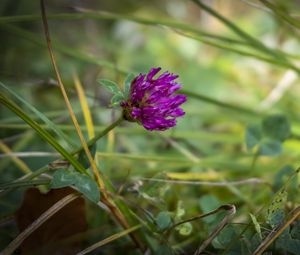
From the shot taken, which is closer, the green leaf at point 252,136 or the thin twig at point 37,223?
the thin twig at point 37,223

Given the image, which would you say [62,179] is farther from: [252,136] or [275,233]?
[252,136]

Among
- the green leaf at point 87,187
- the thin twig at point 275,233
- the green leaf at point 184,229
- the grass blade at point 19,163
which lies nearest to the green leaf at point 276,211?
the thin twig at point 275,233

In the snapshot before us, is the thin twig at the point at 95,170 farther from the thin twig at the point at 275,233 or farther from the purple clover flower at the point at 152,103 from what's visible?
the thin twig at the point at 275,233

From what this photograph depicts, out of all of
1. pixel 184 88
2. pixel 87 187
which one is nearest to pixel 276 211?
pixel 87 187

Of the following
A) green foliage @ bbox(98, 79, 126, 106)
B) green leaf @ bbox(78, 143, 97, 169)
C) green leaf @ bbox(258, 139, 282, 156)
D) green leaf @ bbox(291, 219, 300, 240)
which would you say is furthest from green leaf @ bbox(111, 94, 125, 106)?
green leaf @ bbox(258, 139, 282, 156)

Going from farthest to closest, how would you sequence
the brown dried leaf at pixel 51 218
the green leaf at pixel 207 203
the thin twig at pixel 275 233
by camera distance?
the green leaf at pixel 207 203, the brown dried leaf at pixel 51 218, the thin twig at pixel 275 233

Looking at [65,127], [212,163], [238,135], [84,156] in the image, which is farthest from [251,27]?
[84,156]

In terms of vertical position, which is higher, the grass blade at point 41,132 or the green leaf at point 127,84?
the green leaf at point 127,84
